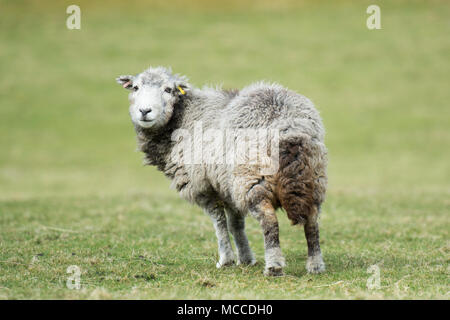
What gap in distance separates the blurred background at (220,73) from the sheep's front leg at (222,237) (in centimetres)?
1493

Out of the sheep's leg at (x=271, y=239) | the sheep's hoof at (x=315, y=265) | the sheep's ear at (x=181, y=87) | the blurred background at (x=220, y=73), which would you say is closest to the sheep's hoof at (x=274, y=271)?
the sheep's leg at (x=271, y=239)

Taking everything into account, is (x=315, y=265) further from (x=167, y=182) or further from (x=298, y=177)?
(x=167, y=182)

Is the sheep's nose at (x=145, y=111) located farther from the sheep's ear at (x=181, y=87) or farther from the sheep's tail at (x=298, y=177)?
the sheep's tail at (x=298, y=177)

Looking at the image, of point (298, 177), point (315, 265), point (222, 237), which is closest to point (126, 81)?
point (222, 237)

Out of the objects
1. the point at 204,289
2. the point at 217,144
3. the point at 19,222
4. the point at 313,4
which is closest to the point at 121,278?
the point at 204,289

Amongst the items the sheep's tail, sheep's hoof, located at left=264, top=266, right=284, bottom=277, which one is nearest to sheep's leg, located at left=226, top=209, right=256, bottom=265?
sheep's hoof, located at left=264, top=266, right=284, bottom=277

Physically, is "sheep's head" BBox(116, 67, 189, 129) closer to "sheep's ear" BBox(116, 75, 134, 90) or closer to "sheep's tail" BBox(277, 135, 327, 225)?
"sheep's ear" BBox(116, 75, 134, 90)

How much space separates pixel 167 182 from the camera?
83.4 ft

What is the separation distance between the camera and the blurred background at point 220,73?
2756 cm

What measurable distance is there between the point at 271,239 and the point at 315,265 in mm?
785

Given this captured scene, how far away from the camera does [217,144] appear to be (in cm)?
780

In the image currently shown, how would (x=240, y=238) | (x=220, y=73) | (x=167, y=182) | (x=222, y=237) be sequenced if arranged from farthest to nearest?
(x=220, y=73) < (x=167, y=182) < (x=240, y=238) < (x=222, y=237)

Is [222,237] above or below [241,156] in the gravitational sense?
below
